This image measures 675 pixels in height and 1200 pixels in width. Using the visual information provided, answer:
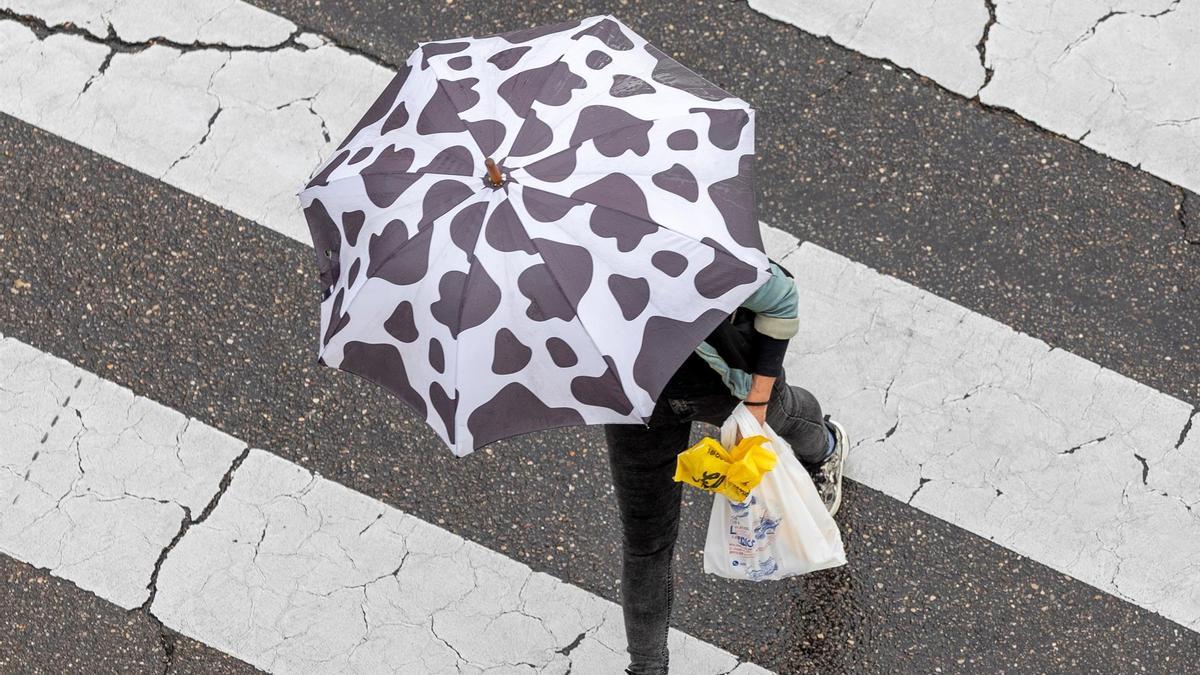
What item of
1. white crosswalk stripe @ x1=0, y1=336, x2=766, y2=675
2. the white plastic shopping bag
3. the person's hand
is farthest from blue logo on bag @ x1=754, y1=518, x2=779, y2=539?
white crosswalk stripe @ x1=0, y1=336, x2=766, y2=675

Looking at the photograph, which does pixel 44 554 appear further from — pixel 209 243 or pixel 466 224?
pixel 466 224

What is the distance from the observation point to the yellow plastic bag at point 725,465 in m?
3.02

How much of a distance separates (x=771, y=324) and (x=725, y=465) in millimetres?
428

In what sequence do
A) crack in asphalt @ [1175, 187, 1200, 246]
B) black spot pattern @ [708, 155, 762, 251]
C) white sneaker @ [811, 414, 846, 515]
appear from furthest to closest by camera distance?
crack in asphalt @ [1175, 187, 1200, 246] → white sneaker @ [811, 414, 846, 515] → black spot pattern @ [708, 155, 762, 251]

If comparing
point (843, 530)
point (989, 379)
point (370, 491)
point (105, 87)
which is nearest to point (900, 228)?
point (989, 379)

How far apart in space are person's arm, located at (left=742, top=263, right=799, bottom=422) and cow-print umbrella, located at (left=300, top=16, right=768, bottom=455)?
0.14 meters

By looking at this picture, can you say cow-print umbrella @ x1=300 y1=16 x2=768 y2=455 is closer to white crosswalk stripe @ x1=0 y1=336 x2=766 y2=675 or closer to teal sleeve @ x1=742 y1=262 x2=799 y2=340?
teal sleeve @ x1=742 y1=262 x2=799 y2=340

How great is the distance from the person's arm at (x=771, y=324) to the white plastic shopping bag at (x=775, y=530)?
8.7 inches

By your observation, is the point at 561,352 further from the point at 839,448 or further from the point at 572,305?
the point at 839,448

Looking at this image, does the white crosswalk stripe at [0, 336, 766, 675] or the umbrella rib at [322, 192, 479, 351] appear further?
the white crosswalk stripe at [0, 336, 766, 675]

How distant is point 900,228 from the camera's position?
4.36 m

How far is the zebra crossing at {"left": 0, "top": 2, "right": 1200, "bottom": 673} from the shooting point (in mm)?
4082

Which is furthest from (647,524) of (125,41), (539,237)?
(125,41)

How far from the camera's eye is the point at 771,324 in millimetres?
2844
